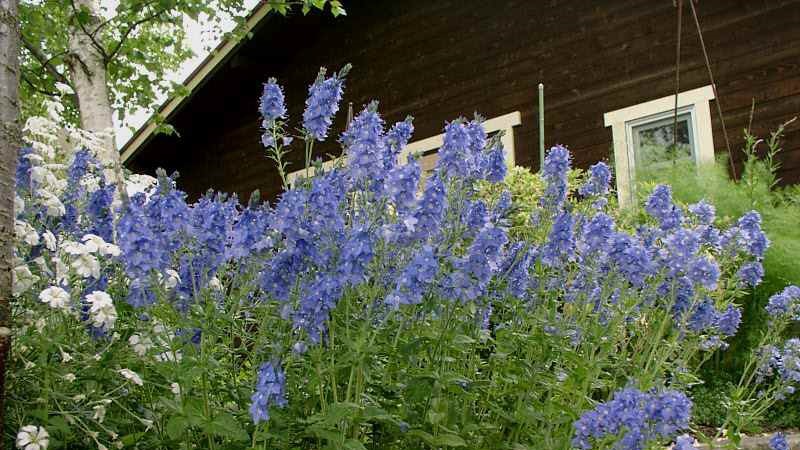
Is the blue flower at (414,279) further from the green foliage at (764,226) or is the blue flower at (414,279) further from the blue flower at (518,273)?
the green foliage at (764,226)

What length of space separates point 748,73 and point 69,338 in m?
6.83

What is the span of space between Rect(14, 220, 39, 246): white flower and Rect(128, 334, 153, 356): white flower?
434mm

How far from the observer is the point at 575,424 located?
2.39 metres

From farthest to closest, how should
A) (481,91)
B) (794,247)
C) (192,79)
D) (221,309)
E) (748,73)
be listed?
1. (192,79)
2. (481,91)
3. (748,73)
4. (794,247)
5. (221,309)

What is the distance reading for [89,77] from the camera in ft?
19.4

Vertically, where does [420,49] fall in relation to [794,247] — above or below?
above

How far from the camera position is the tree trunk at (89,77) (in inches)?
229

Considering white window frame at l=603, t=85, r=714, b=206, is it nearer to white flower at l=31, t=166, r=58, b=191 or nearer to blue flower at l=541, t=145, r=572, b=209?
blue flower at l=541, t=145, r=572, b=209

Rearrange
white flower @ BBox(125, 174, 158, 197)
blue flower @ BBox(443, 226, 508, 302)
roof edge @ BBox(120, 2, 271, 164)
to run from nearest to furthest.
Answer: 1. blue flower @ BBox(443, 226, 508, 302)
2. white flower @ BBox(125, 174, 158, 197)
3. roof edge @ BBox(120, 2, 271, 164)

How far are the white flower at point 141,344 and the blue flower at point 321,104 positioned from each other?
0.81 meters

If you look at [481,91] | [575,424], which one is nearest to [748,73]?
[481,91]

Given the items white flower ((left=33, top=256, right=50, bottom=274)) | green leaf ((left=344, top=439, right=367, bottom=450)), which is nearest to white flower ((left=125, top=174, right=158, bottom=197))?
white flower ((left=33, top=256, right=50, bottom=274))

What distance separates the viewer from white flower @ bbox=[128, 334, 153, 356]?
8.05 feet

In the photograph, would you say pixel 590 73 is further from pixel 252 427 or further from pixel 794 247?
pixel 252 427
